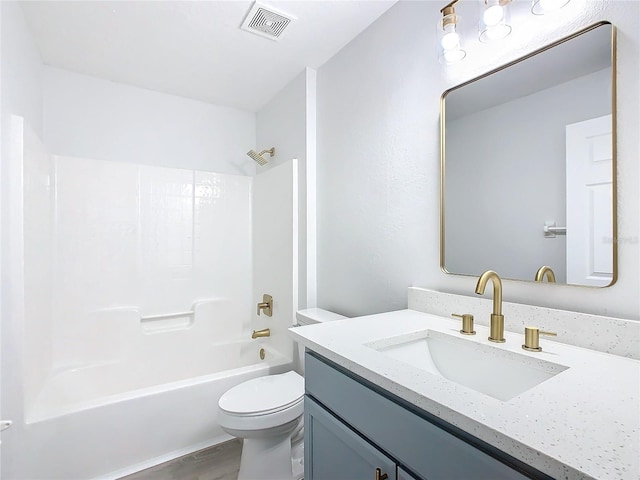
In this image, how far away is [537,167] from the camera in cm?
104

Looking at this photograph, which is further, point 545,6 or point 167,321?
point 167,321

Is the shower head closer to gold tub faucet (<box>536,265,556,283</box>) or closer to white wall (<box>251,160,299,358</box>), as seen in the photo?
white wall (<box>251,160,299,358</box>)

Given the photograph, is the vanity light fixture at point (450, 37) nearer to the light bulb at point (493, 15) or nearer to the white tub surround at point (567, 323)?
the light bulb at point (493, 15)

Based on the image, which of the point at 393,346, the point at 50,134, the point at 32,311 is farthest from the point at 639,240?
the point at 50,134

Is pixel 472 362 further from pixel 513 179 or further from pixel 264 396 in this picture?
→ pixel 264 396

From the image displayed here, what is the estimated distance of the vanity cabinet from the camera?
0.55m

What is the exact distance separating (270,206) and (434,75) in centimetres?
156

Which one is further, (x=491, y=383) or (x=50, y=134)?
(x=50, y=134)

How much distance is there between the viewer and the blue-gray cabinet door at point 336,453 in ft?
2.46

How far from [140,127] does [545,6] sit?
8.42 feet

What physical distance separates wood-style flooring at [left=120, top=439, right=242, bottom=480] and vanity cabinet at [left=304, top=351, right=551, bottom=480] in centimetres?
94

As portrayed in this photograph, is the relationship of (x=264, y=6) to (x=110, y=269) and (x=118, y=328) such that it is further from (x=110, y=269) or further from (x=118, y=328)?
(x=118, y=328)

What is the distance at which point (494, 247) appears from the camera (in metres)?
1.14

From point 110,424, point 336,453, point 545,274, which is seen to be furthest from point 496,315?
point 110,424
